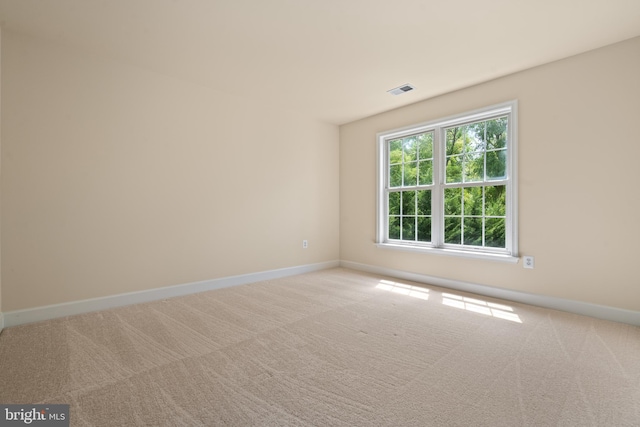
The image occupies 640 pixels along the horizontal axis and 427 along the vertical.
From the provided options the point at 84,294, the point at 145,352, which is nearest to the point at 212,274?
the point at 84,294

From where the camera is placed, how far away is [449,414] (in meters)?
1.49

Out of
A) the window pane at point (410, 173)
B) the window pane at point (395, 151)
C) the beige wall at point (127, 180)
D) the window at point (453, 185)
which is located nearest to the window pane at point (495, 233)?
the window at point (453, 185)

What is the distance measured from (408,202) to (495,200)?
47.8 inches

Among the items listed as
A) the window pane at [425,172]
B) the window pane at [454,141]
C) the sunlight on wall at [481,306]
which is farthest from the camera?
the window pane at [425,172]

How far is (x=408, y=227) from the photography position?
4535mm

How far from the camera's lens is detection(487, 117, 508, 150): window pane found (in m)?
3.53

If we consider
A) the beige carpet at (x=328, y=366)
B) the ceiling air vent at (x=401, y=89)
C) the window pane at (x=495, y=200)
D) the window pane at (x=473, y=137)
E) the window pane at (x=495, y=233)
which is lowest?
the beige carpet at (x=328, y=366)

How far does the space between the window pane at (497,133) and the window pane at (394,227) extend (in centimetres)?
165

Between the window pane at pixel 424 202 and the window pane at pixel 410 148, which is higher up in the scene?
the window pane at pixel 410 148

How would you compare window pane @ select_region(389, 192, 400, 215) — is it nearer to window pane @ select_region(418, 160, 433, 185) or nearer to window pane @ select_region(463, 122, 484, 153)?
window pane @ select_region(418, 160, 433, 185)

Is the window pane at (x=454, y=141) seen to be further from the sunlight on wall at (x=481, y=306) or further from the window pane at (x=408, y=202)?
the sunlight on wall at (x=481, y=306)

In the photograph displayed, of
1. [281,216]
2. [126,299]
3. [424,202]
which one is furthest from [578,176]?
[126,299]

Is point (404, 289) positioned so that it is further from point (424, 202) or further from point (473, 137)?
point (473, 137)

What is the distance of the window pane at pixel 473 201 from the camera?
375 cm
